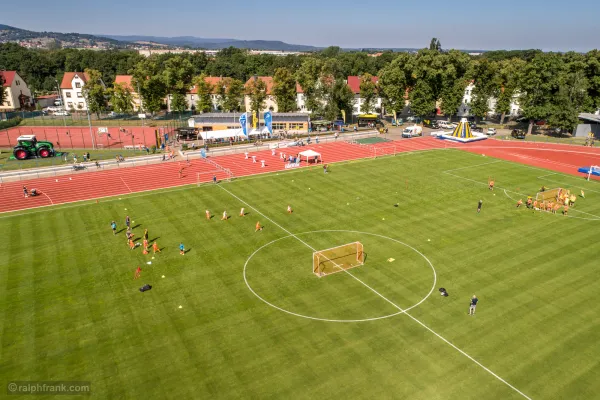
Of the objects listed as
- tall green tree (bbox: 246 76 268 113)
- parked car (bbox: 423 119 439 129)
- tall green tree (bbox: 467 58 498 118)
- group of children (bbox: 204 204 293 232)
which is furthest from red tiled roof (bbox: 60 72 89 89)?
tall green tree (bbox: 467 58 498 118)

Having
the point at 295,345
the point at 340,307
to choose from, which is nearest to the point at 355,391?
the point at 295,345

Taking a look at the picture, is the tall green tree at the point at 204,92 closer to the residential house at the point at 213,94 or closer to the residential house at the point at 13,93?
the residential house at the point at 213,94

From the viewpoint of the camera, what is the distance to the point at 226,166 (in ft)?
185

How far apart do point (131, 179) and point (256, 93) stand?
41849 millimetres

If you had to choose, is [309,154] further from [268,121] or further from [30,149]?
[30,149]

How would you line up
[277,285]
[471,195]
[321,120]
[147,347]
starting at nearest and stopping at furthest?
[147,347], [277,285], [471,195], [321,120]

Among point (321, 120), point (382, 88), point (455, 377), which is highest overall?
point (382, 88)

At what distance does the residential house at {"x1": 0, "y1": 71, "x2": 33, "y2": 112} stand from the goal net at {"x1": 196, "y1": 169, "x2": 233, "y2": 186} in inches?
3267

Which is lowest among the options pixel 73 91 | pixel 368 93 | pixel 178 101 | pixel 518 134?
pixel 518 134

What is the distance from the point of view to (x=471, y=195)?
45.0 m

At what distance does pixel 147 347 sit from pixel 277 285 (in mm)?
9035

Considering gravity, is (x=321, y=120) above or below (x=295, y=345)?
above

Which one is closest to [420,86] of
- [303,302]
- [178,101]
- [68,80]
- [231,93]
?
[231,93]

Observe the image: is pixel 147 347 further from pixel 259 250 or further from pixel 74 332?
pixel 259 250
